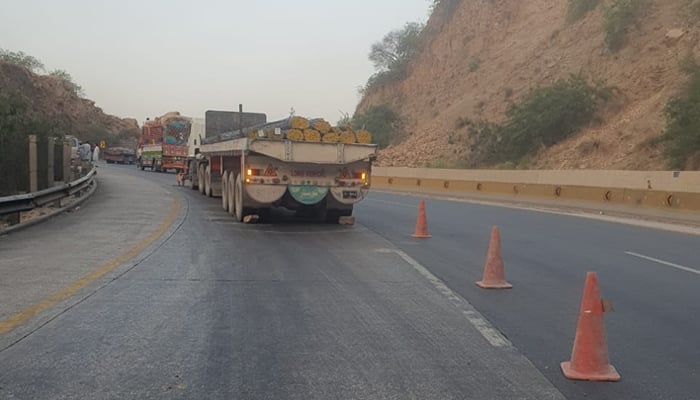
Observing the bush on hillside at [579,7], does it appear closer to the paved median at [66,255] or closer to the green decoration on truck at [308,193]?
the paved median at [66,255]

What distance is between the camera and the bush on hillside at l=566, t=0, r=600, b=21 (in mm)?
42969

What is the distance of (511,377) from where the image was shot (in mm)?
5008

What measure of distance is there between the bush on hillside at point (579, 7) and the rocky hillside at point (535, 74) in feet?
1.47

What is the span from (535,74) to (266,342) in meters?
40.5

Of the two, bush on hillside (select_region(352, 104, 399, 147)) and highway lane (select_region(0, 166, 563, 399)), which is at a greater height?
bush on hillside (select_region(352, 104, 399, 147))

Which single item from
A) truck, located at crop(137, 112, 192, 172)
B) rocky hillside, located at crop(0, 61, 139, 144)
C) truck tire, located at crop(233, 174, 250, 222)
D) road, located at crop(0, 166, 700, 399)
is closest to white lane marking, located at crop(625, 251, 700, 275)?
road, located at crop(0, 166, 700, 399)

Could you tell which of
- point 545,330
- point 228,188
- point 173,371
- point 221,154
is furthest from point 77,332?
point 221,154

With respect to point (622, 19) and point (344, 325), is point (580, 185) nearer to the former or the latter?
point (622, 19)

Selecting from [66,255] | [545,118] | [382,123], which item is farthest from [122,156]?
[66,255]

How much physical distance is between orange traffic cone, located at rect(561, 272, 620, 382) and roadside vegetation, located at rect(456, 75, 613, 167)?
30.8 m

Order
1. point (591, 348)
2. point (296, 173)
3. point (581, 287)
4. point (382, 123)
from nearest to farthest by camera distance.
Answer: point (591, 348), point (581, 287), point (296, 173), point (382, 123)

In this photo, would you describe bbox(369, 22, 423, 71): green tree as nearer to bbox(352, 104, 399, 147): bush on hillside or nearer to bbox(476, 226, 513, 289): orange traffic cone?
bbox(352, 104, 399, 147): bush on hillside

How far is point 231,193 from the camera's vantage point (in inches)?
653

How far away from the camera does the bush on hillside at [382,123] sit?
55531mm
